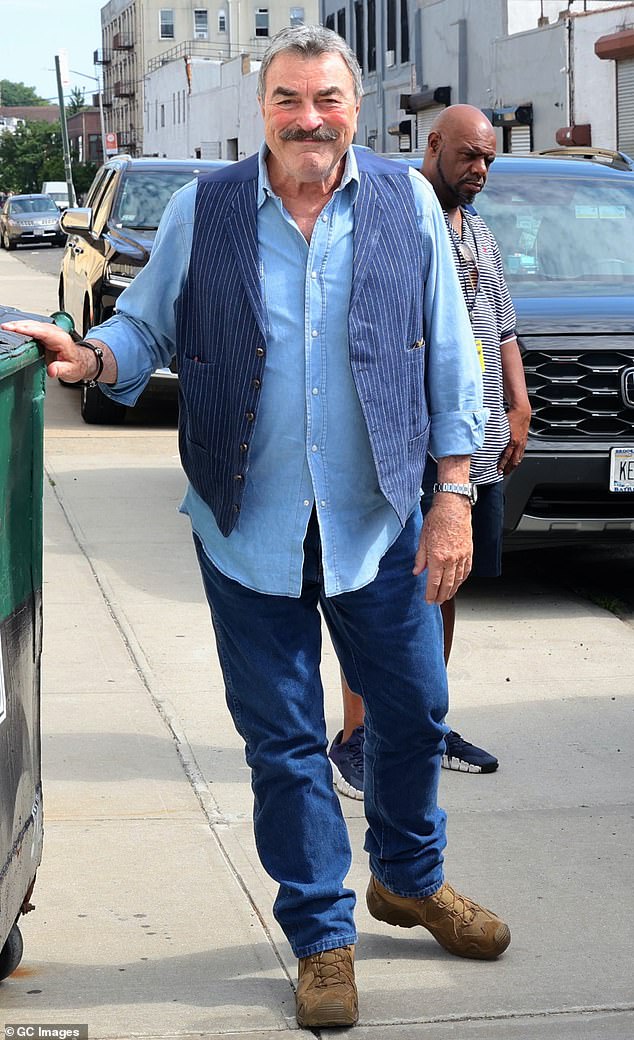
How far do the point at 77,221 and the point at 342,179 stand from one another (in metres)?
10.1

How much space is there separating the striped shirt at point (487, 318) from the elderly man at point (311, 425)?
1.22 metres

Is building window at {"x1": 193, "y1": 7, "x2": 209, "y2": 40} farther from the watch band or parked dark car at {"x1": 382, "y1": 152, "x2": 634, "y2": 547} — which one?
the watch band

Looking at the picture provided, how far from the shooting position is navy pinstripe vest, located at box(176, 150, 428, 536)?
3.26 meters

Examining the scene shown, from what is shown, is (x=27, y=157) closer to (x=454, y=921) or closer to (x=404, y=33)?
(x=404, y=33)

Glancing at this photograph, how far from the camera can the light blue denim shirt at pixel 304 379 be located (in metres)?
3.28

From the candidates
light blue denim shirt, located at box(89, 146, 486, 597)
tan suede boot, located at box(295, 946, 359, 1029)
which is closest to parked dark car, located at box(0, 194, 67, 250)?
light blue denim shirt, located at box(89, 146, 486, 597)

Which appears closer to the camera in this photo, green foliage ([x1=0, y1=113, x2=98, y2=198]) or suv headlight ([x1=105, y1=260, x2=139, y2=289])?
suv headlight ([x1=105, y1=260, x2=139, y2=289])

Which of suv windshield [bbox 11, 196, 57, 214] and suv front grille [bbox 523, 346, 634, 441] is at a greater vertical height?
suv windshield [bbox 11, 196, 57, 214]

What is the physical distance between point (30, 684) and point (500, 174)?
5135 millimetres

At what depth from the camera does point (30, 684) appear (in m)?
3.42

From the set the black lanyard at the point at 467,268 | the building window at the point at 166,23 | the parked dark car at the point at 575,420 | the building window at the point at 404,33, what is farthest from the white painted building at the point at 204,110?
the black lanyard at the point at 467,268

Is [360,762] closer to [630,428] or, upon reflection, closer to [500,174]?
[630,428]

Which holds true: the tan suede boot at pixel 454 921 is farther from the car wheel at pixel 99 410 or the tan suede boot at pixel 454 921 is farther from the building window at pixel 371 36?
the building window at pixel 371 36

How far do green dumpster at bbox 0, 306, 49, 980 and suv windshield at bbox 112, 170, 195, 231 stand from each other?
9507 mm
